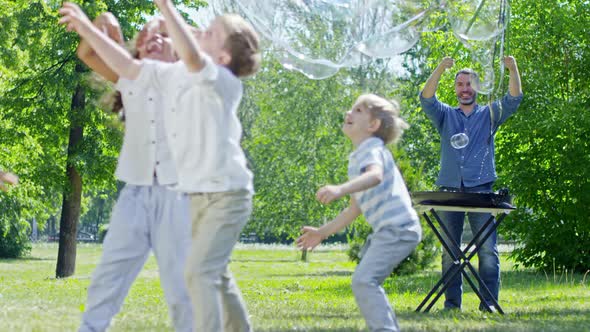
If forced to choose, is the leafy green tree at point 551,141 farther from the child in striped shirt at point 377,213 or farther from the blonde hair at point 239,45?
the blonde hair at point 239,45

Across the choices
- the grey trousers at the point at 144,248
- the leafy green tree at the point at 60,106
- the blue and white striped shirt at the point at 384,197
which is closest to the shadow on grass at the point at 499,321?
the blue and white striped shirt at the point at 384,197

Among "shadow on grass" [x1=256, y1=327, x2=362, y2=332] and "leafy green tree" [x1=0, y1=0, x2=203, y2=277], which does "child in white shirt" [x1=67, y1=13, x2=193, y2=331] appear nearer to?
"shadow on grass" [x1=256, y1=327, x2=362, y2=332]

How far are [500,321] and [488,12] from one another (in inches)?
92.3

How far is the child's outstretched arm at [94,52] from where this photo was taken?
4664 millimetres

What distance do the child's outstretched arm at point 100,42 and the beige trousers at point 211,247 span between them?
655 millimetres

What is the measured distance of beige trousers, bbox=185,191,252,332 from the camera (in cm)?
419

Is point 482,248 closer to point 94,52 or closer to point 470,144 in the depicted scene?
point 470,144

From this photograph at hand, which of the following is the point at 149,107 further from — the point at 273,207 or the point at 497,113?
the point at 273,207

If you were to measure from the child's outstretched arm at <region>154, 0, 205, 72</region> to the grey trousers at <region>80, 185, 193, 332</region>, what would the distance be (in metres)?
0.69

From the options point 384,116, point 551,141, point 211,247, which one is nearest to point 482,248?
point 384,116

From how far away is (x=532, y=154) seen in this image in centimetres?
1842

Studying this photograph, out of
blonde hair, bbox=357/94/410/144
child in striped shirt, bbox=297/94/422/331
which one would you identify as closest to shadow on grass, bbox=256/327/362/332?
child in striped shirt, bbox=297/94/422/331

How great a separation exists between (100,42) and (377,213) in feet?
5.58

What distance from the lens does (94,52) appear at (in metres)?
5.00
